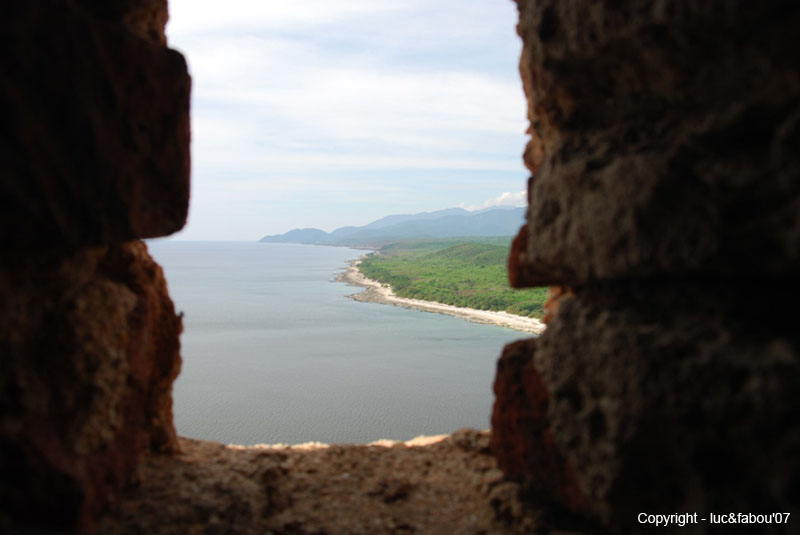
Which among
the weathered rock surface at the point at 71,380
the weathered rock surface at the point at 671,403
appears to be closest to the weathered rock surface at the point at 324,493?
the weathered rock surface at the point at 71,380

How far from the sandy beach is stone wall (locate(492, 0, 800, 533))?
56.9ft

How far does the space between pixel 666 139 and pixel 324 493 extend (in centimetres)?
402

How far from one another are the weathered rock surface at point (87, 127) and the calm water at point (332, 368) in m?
9.05

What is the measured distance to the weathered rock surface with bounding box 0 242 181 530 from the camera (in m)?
3.34

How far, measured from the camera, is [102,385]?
409cm

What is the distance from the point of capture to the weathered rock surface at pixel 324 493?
14.7 feet

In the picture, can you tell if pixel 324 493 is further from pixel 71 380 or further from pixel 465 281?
pixel 465 281

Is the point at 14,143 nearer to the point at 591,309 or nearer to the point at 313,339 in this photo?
the point at 591,309

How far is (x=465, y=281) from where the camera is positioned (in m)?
41.3

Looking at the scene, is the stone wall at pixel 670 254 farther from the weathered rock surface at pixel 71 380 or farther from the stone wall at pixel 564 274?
the weathered rock surface at pixel 71 380

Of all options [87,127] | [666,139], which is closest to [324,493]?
[87,127]

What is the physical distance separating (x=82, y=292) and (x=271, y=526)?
2.30 metres
